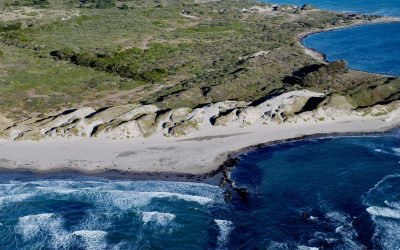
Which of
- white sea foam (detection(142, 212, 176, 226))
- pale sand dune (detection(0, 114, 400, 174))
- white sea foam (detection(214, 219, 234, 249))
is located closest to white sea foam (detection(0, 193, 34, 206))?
pale sand dune (detection(0, 114, 400, 174))

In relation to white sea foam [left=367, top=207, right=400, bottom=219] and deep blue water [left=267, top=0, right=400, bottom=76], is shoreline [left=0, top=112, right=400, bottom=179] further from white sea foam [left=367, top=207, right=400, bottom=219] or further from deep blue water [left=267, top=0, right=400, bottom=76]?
deep blue water [left=267, top=0, right=400, bottom=76]

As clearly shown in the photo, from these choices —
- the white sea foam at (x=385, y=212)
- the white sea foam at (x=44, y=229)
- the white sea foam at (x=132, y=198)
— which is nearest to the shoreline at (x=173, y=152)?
the white sea foam at (x=132, y=198)

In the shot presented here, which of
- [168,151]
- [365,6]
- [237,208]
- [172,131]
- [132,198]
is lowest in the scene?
[132,198]

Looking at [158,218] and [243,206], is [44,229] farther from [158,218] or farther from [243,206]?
[243,206]

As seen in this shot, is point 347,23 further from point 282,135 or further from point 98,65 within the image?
point 282,135

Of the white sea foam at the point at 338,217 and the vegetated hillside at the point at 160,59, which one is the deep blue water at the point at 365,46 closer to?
the vegetated hillside at the point at 160,59

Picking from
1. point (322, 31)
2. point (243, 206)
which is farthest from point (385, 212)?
point (322, 31)
